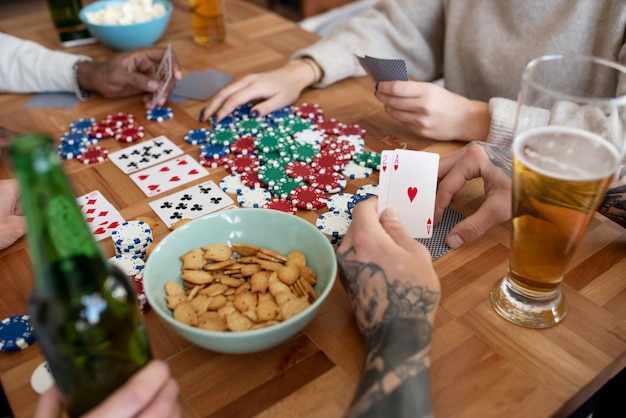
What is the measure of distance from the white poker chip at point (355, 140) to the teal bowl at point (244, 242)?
14.9 inches

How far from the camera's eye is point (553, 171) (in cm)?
A: 66

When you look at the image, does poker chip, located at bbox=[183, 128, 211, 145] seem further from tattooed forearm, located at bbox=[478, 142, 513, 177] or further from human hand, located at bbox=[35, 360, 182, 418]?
human hand, located at bbox=[35, 360, 182, 418]

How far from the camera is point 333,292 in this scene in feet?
2.72

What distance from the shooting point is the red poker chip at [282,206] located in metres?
0.99

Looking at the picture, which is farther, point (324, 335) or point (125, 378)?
point (324, 335)

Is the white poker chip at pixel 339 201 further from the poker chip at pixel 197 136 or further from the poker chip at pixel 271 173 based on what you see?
the poker chip at pixel 197 136

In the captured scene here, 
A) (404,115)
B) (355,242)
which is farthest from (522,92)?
(404,115)

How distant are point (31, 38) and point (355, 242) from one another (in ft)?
4.91

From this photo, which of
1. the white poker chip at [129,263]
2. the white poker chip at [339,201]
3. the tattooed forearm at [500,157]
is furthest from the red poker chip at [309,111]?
the white poker chip at [129,263]

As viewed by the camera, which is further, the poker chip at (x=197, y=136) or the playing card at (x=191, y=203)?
the poker chip at (x=197, y=136)

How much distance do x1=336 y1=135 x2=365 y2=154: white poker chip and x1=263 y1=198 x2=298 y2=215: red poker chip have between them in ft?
0.75

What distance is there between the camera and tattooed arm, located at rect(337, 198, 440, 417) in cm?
62

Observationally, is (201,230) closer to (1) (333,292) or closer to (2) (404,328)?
(1) (333,292)

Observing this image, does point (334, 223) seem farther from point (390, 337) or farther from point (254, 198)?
point (390, 337)
